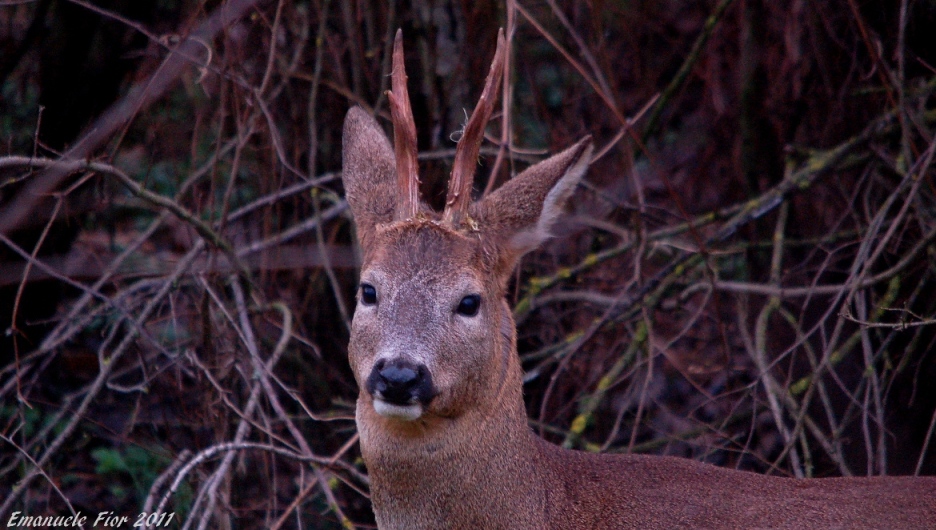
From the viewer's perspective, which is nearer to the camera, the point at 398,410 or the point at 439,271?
the point at 398,410

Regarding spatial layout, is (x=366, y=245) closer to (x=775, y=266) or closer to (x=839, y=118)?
(x=775, y=266)

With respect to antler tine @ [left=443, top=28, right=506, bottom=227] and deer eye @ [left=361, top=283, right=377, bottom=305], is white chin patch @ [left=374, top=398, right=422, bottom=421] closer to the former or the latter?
deer eye @ [left=361, top=283, right=377, bottom=305]

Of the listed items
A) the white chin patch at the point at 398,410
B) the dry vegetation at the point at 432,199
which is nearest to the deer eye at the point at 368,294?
the white chin patch at the point at 398,410

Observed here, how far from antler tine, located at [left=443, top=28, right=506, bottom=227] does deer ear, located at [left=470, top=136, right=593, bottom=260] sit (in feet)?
0.44

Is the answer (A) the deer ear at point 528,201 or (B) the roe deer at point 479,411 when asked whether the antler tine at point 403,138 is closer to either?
(B) the roe deer at point 479,411

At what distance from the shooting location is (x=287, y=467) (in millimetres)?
5441

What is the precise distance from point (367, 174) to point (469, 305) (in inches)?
27.2

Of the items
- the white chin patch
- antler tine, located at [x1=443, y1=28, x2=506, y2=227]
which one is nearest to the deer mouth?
the white chin patch

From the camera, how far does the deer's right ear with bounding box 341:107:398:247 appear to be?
11.3ft

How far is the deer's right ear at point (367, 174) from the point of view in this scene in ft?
11.3

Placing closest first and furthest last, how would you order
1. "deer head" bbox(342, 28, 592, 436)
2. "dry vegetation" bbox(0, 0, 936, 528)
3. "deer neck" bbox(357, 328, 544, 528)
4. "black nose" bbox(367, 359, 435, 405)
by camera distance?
"black nose" bbox(367, 359, 435, 405)
"deer head" bbox(342, 28, 592, 436)
"deer neck" bbox(357, 328, 544, 528)
"dry vegetation" bbox(0, 0, 936, 528)

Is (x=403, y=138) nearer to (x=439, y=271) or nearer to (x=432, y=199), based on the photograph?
(x=439, y=271)

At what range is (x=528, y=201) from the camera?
11.1ft

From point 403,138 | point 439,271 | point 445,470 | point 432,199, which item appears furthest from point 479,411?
point 432,199
